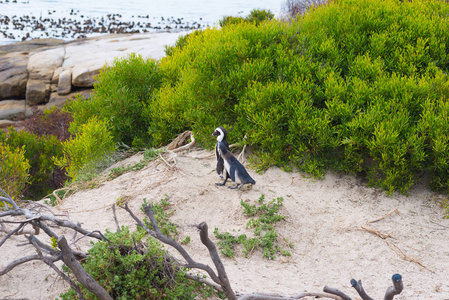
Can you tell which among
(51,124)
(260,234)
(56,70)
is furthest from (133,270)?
(56,70)

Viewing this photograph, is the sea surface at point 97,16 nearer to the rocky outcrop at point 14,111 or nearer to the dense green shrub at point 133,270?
the rocky outcrop at point 14,111

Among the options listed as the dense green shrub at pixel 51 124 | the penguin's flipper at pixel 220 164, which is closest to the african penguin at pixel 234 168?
the penguin's flipper at pixel 220 164

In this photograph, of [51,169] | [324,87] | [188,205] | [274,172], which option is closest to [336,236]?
[274,172]

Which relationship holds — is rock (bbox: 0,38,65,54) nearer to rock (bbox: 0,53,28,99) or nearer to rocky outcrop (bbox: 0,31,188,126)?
rocky outcrop (bbox: 0,31,188,126)

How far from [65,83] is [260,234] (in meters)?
13.9

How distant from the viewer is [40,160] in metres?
9.53

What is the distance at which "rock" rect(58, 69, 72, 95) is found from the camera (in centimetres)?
1634

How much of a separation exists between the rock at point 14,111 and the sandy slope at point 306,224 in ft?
41.5

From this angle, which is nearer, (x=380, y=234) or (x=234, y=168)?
(x=380, y=234)

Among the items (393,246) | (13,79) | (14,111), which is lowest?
(14,111)

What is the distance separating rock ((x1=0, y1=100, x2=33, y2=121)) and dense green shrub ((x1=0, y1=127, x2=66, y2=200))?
769 centimetres

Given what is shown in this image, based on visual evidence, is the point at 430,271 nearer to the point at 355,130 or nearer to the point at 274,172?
the point at 355,130

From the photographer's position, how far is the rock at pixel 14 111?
16.8 meters

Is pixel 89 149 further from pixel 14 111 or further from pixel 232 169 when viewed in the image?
pixel 14 111
